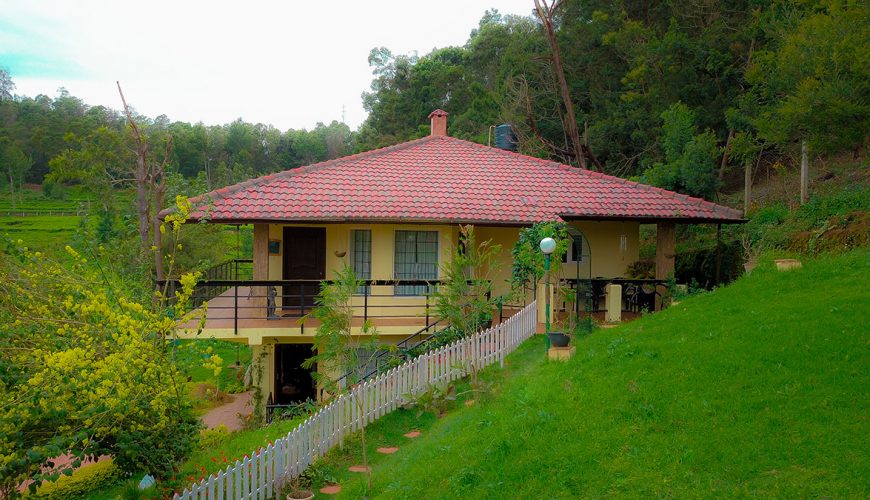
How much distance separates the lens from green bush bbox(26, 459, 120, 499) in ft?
38.9

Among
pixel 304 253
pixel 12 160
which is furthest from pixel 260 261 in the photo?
pixel 12 160

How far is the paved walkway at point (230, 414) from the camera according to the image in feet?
55.6

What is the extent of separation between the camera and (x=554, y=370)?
36.3 ft

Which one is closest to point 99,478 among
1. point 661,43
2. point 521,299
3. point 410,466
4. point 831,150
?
point 410,466

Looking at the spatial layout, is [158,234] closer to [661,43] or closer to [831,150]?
[831,150]

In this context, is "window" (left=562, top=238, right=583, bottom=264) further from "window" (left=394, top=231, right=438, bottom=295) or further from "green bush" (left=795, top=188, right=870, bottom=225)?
"green bush" (left=795, top=188, right=870, bottom=225)

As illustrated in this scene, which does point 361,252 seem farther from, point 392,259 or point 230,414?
point 230,414

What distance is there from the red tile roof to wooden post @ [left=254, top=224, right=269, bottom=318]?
697 mm

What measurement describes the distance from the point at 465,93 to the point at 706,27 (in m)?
22.1

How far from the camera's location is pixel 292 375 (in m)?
16.9

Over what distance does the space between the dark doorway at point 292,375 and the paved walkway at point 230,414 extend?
89 cm

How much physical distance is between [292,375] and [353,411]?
20.7 ft

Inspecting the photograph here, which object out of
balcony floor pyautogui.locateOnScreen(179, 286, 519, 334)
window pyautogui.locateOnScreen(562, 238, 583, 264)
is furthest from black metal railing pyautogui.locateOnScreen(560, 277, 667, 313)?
balcony floor pyautogui.locateOnScreen(179, 286, 519, 334)

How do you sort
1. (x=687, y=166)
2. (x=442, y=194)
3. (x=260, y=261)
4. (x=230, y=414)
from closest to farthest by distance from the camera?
(x=260, y=261), (x=442, y=194), (x=230, y=414), (x=687, y=166)
